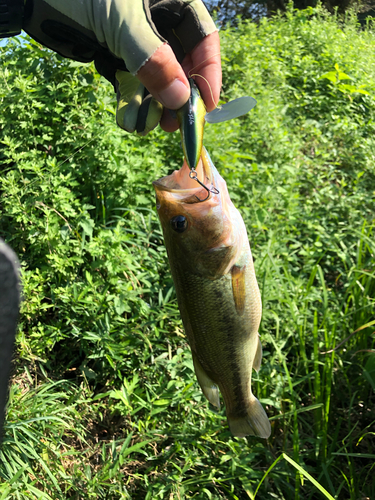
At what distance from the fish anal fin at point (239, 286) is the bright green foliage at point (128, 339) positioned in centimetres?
96

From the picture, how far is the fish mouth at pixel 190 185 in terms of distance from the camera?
1.75m

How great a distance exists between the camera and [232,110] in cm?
186

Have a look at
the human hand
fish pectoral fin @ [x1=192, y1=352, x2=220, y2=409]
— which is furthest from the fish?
the human hand

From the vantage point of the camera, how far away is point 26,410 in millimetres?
2361

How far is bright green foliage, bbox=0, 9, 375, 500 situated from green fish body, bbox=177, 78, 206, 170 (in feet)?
4.34

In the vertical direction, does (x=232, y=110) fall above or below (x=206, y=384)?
above

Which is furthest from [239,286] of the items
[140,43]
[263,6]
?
[263,6]

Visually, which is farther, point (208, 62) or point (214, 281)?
point (208, 62)

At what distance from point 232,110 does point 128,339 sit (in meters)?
1.73

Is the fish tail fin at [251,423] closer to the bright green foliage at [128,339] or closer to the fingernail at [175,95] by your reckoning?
the bright green foliage at [128,339]

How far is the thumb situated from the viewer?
1.74 meters

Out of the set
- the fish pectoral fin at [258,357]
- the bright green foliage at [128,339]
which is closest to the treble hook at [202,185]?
the fish pectoral fin at [258,357]

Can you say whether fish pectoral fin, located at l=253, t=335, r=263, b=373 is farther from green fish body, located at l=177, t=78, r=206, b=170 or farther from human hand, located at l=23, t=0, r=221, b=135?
human hand, located at l=23, t=0, r=221, b=135

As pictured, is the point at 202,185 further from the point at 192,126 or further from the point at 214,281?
the point at 214,281
